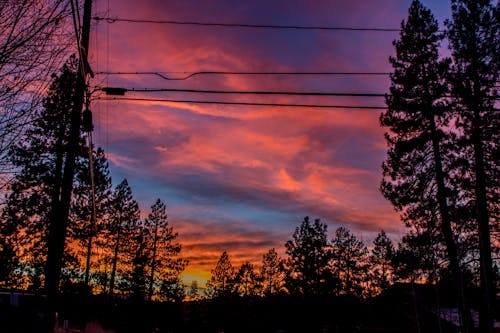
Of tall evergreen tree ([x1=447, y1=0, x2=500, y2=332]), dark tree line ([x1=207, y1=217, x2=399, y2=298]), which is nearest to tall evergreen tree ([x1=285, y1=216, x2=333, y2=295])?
dark tree line ([x1=207, y1=217, x2=399, y2=298])

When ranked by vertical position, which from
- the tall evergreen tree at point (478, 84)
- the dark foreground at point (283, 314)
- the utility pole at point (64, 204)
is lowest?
the dark foreground at point (283, 314)

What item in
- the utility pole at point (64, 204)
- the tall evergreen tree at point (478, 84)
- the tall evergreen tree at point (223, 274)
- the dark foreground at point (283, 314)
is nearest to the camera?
the utility pole at point (64, 204)

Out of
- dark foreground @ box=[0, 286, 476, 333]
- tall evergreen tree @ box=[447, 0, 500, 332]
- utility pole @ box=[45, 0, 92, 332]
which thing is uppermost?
tall evergreen tree @ box=[447, 0, 500, 332]

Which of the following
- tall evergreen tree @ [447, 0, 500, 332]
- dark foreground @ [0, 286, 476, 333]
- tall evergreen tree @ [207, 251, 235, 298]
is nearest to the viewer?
tall evergreen tree @ [447, 0, 500, 332]

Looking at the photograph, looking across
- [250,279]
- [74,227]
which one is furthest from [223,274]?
[74,227]

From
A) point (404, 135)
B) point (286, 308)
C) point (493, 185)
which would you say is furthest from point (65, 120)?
point (286, 308)

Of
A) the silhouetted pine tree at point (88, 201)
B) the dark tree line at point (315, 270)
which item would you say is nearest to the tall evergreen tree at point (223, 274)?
the dark tree line at point (315, 270)

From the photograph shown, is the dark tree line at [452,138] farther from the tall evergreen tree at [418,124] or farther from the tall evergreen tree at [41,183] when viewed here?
the tall evergreen tree at [41,183]

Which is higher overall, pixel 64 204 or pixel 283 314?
pixel 64 204

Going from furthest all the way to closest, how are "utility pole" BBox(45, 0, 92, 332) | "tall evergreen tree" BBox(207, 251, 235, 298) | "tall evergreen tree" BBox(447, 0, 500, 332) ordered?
1. "tall evergreen tree" BBox(207, 251, 235, 298)
2. "tall evergreen tree" BBox(447, 0, 500, 332)
3. "utility pole" BBox(45, 0, 92, 332)

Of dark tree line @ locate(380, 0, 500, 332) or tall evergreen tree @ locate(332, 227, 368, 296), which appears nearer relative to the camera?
dark tree line @ locate(380, 0, 500, 332)

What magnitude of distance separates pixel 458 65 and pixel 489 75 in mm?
1571

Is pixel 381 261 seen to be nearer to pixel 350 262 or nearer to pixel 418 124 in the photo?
pixel 350 262

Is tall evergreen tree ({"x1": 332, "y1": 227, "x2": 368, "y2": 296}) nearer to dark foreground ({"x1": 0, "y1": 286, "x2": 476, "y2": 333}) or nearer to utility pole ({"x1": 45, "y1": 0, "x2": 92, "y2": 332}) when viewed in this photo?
dark foreground ({"x1": 0, "y1": 286, "x2": 476, "y2": 333})
